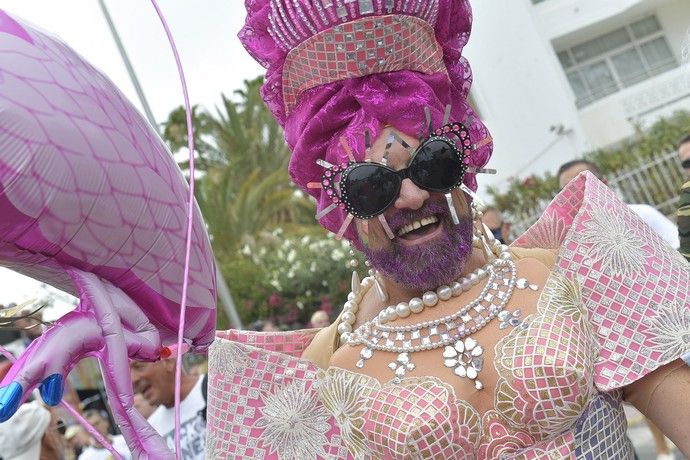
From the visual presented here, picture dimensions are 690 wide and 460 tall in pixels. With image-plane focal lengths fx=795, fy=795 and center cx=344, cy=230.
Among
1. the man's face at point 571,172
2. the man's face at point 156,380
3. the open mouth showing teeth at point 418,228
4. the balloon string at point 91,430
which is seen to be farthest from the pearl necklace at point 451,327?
the man's face at point 571,172

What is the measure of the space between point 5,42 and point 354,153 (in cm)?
81

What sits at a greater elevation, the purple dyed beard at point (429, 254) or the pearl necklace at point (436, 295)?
the purple dyed beard at point (429, 254)

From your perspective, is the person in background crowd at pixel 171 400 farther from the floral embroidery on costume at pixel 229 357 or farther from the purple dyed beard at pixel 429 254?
the purple dyed beard at pixel 429 254

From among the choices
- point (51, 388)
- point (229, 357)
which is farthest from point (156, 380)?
point (51, 388)

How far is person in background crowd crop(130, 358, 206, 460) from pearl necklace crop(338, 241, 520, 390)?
1.98 meters

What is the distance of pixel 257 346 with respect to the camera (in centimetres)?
218

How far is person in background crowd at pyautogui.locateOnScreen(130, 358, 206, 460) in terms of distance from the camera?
373 centimetres

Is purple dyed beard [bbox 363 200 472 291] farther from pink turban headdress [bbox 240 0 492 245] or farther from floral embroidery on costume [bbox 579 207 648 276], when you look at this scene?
floral embroidery on costume [bbox 579 207 648 276]

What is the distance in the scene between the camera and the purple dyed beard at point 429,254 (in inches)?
72.8

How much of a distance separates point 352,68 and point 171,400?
2.59 metres

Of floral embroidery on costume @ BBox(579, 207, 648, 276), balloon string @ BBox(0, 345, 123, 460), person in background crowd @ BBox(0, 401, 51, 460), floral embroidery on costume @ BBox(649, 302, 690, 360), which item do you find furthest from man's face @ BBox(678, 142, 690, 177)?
person in background crowd @ BBox(0, 401, 51, 460)

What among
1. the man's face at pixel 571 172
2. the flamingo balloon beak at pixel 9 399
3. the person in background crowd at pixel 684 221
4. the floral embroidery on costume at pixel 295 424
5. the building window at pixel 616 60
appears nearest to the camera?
the flamingo balloon beak at pixel 9 399

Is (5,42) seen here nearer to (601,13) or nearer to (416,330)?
(416,330)

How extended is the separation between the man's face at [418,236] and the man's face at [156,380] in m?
2.33
